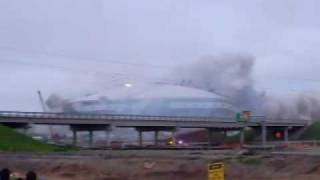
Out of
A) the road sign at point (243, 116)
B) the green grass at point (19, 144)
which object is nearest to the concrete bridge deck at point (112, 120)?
the green grass at point (19, 144)

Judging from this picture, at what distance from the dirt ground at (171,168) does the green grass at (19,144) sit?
45505 millimetres

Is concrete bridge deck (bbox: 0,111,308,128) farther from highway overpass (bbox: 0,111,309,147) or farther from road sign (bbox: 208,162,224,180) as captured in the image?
road sign (bbox: 208,162,224,180)

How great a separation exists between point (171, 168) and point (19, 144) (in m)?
68.3

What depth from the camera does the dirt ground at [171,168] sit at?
56625 millimetres

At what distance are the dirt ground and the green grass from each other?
45.5 metres

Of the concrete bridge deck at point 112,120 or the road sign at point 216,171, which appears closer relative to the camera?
the road sign at point 216,171

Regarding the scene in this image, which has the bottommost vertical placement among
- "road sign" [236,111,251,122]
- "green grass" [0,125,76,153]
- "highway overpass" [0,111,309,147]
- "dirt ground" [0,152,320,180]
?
"dirt ground" [0,152,320,180]

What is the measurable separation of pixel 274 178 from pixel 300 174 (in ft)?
8.34

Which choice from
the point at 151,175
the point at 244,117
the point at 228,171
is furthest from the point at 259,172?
the point at 244,117

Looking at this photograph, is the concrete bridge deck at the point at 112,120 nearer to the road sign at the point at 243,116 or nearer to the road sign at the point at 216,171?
the road sign at the point at 243,116

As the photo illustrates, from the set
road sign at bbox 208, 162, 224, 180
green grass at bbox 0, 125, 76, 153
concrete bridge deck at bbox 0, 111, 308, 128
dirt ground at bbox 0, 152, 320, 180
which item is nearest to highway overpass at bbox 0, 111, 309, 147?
concrete bridge deck at bbox 0, 111, 308, 128

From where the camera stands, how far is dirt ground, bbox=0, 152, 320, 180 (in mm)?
56625

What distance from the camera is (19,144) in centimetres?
12600

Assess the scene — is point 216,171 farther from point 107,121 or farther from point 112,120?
point 112,120
